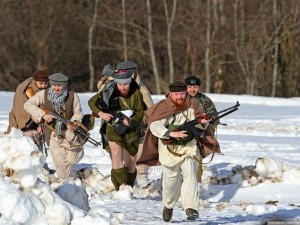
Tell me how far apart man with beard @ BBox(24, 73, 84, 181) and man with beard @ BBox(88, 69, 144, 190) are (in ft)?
1.80

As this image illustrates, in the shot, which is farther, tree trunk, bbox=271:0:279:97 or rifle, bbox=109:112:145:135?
tree trunk, bbox=271:0:279:97

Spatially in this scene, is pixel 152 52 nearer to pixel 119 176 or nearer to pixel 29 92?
pixel 29 92

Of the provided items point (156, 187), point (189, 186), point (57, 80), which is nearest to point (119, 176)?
point (156, 187)

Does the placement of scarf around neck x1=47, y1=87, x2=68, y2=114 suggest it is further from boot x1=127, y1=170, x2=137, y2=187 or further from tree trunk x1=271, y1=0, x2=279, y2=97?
tree trunk x1=271, y1=0, x2=279, y2=97

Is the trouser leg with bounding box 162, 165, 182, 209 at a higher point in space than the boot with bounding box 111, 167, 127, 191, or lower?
higher

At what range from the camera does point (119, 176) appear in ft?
34.3

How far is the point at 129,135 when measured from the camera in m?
10.5

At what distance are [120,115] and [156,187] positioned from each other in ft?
2.96

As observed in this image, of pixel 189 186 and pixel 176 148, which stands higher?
pixel 176 148

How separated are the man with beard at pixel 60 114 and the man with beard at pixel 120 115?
1.80ft

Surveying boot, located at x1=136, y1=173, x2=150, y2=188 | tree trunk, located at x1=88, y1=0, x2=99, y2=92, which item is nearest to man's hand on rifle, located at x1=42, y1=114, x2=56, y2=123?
boot, located at x1=136, y1=173, x2=150, y2=188

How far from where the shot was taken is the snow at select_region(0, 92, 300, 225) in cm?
676

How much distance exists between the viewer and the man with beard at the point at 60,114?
10859mm

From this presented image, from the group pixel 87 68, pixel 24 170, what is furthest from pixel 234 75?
pixel 24 170
